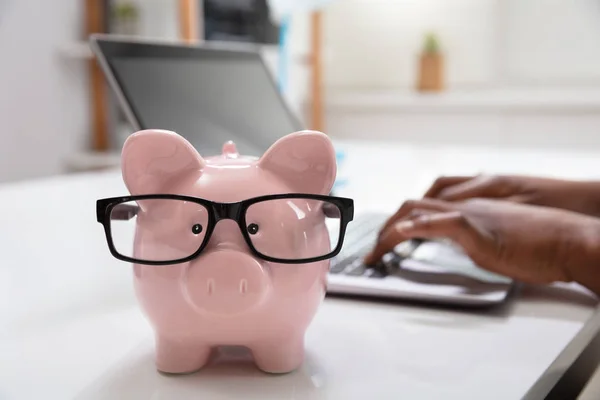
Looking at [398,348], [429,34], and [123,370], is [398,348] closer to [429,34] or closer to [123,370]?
[123,370]

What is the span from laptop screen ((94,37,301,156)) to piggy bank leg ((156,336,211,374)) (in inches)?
16.3

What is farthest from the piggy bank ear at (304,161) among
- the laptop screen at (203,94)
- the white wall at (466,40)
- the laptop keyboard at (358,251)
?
the white wall at (466,40)

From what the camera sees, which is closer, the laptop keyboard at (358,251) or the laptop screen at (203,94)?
the laptop keyboard at (358,251)

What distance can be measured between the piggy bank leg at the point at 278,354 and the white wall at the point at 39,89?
1.83 meters

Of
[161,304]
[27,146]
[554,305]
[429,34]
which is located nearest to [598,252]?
[554,305]

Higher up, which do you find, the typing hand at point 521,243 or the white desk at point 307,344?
the typing hand at point 521,243

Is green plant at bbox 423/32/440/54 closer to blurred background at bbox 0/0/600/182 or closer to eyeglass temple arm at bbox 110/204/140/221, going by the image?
blurred background at bbox 0/0/600/182

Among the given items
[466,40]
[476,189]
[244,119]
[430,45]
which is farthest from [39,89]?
[476,189]

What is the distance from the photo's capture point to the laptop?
1.90 feet

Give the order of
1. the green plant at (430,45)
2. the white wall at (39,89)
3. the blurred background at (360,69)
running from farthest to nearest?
1. the green plant at (430,45)
2. the blurred background at (360,69)
3. the white wall at (39,89)

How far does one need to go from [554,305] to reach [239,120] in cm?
67

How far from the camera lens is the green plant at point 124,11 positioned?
2330mm

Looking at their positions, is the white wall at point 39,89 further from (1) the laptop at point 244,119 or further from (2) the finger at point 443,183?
(2) the finger at point 443,183

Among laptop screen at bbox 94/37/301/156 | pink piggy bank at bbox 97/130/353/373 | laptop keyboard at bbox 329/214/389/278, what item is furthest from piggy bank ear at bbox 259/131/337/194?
laptop screen at bbox 94/37/301/156
